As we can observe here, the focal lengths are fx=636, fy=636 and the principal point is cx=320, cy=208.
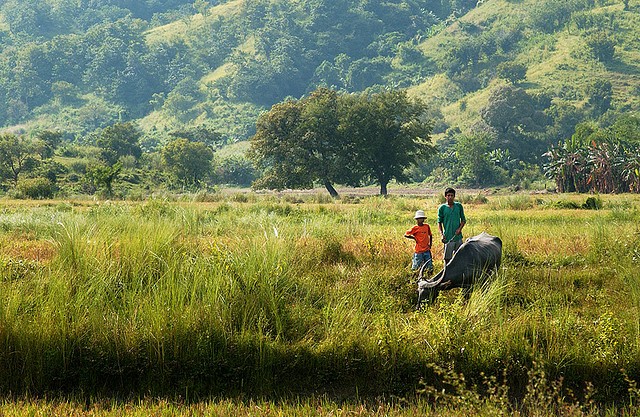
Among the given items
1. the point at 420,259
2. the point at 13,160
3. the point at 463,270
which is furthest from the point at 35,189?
the point at 463,270

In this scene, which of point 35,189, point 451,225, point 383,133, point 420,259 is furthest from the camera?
point 383,133

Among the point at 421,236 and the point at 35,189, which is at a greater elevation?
the point at 35,189

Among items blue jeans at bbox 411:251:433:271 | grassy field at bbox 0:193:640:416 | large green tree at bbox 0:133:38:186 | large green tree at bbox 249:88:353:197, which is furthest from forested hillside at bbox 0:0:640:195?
grassy field at bbox 0:193:640:416

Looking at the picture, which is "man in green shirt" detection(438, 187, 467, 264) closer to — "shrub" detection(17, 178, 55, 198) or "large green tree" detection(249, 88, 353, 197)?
"shrub" detection(17, 178, 55, 198)

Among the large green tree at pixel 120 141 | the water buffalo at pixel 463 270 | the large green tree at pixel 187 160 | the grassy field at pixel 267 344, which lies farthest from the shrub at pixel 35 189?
the water buffalo at pixel 463 270

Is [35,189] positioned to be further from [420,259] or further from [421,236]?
[421,236]

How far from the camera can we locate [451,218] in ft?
38.8

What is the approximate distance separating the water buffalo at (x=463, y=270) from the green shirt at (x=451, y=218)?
0.96 m

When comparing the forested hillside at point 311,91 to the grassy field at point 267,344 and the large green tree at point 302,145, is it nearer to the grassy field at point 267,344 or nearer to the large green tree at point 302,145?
the large green tree at point 302,145

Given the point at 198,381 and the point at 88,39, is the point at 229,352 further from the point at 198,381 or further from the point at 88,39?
the point at 88,39

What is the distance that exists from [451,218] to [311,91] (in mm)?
157287

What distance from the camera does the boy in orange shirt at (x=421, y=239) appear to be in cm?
1143

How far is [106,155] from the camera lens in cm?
7212

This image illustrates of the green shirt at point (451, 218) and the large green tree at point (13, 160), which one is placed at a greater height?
the large green tree at point (13, 160)
